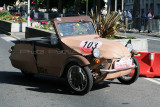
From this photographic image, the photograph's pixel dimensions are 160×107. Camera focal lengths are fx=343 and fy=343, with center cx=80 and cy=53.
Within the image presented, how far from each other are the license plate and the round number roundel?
55 centimetres

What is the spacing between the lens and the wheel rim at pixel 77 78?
23.1 ft

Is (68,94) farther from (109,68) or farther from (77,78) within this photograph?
(109,68)

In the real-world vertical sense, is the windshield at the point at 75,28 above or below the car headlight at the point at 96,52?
above

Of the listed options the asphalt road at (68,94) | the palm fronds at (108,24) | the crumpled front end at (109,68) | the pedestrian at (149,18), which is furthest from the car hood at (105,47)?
the pedestrian at (149,18)

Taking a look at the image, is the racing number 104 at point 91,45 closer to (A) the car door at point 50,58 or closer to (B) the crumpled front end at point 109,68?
(B) the crumpled front end at point 109,68

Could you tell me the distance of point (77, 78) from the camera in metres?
7.16

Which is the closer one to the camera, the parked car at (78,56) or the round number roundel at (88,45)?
the parked car at (78,56)

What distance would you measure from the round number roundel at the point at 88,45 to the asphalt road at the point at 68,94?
94 cm

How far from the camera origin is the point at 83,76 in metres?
7.04

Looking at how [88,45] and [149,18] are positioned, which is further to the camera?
[149,18]

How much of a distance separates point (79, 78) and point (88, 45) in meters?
0.72

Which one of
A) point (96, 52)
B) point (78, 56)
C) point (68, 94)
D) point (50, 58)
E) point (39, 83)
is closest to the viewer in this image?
point (96, 52)

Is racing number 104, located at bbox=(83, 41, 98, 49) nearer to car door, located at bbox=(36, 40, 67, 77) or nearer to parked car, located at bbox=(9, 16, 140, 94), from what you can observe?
parked car, located at bbox=(9, 16, 140, 94)

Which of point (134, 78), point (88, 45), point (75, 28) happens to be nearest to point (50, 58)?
point (75, 28)
